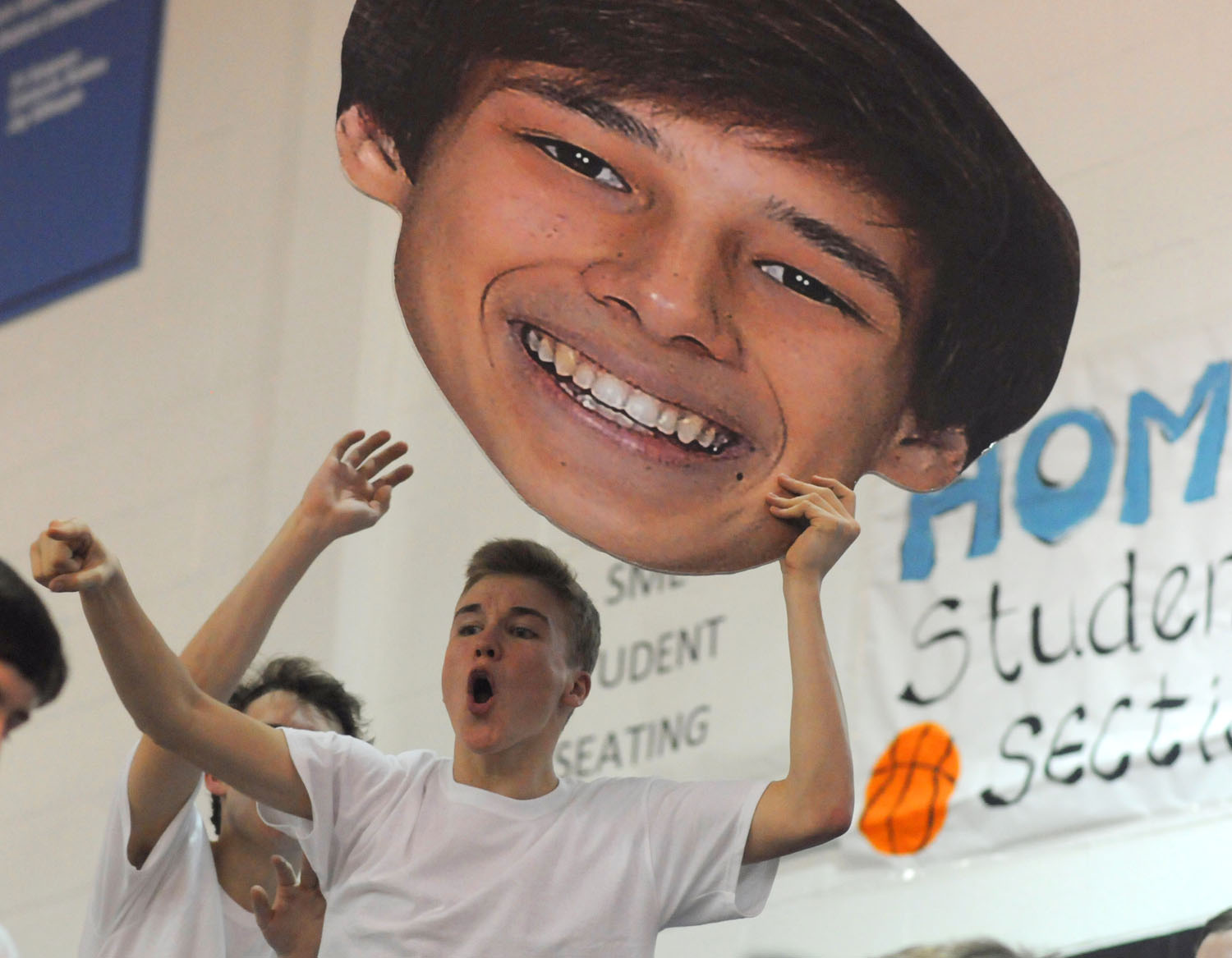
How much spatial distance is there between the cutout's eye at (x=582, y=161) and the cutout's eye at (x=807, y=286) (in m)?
0.26

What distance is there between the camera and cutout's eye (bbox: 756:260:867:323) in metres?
2.73

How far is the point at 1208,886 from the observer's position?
7.84 ft

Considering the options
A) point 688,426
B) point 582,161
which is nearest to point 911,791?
point 688,426

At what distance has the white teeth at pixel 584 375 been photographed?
285cm

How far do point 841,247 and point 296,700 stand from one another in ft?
3.31

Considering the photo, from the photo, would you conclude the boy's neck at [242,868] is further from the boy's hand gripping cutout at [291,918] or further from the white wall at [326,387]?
the white wall at [326,387]

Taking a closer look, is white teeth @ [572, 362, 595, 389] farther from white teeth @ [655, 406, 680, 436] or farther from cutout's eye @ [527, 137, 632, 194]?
cutout's eye @ [527, 137, 632, 194]

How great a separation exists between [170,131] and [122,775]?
6.59 feet

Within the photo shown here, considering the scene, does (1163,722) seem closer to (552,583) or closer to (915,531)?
(915,531)

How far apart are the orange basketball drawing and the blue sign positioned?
78.5 inches

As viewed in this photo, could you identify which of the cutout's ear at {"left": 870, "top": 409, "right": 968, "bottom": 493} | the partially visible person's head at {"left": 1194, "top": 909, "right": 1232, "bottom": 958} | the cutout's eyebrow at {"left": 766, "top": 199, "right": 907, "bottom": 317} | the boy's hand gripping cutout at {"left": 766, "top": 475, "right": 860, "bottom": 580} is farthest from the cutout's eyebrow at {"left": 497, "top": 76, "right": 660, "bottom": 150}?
the partially visible person's head at {"left": 1194, "top": 909, "right": 1232, "bottom": 958}

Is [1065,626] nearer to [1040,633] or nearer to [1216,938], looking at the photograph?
[1040,633]

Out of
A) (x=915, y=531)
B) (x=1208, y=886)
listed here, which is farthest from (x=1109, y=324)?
(x=1208, y=886)

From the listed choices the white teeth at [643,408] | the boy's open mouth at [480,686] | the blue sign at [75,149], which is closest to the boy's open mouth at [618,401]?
the white teeth at [643,408]
